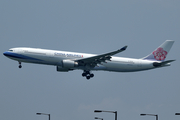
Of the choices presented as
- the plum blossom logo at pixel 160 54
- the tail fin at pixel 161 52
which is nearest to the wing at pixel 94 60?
the tail fin at pixel 161 52

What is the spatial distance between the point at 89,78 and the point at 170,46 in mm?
20665

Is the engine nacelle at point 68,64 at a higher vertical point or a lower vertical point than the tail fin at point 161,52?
lower

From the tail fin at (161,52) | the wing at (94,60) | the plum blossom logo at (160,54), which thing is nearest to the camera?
the wing at (94,60)

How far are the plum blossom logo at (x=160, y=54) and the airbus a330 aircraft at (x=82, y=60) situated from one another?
4.88ft

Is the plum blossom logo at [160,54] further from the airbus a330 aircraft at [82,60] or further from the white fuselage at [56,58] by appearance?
the white fuselage at [56,58]

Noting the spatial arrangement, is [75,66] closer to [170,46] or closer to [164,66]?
[164,66]

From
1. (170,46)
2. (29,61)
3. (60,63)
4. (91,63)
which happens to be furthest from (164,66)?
(29,61)

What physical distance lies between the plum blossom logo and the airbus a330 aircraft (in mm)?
1488

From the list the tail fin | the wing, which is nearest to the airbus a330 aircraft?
the wing

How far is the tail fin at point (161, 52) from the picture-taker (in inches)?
2963

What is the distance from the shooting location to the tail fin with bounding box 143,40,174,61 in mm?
75250

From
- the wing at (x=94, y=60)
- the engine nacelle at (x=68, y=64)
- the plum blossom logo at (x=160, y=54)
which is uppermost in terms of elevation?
the plum blossom logo at (x=160, y=54)

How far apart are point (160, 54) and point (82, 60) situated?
19.7m

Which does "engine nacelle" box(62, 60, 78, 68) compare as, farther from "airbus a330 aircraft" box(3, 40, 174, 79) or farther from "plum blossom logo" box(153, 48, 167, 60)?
"plum blossom logo" box(153, 48, 167, 60)
